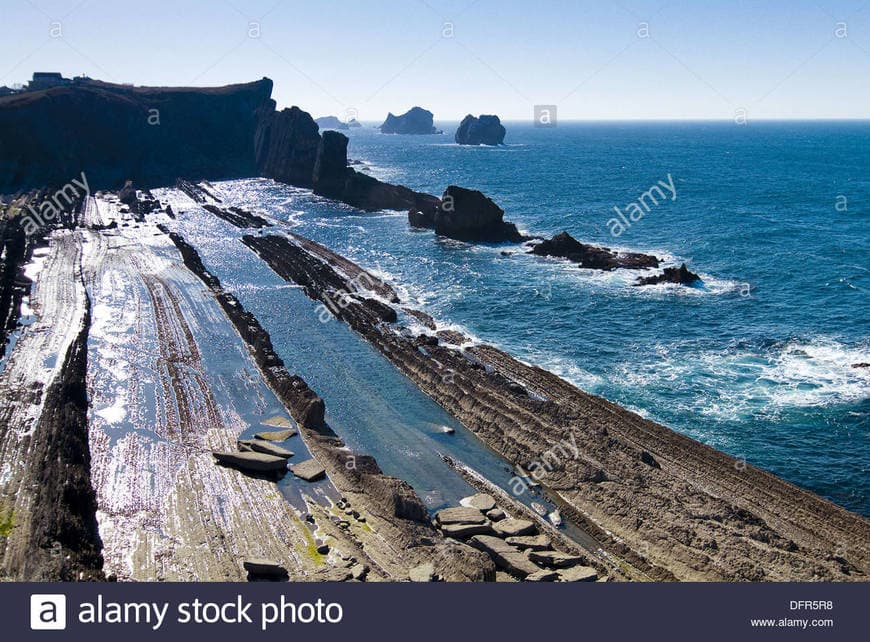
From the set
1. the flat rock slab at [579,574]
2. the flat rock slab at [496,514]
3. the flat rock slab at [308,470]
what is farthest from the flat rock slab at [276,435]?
the flat rock slab at [579,574]

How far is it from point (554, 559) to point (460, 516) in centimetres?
472

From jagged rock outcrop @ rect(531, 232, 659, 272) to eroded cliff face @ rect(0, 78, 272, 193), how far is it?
8819 centimetres

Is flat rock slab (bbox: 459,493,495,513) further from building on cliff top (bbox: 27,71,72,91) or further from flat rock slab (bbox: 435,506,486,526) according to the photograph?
building on cliff top (bbox: 27,71,72,91)

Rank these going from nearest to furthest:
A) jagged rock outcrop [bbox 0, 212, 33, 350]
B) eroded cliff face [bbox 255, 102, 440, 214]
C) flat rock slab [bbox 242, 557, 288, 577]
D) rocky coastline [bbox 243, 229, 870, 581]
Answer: flat rock slab [bbox 242, 557, 288, 577]
rocky coastline [bbox 243, 229, 870, 581]
jagged rock outcrop [bbox 0, 212, 33, 350]
eroded cliff face [bbox 255, 102, 440, 214]

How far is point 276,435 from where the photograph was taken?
36938 millimetres

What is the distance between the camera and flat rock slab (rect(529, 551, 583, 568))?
26.6 meters

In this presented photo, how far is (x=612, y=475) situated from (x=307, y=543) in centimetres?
1458

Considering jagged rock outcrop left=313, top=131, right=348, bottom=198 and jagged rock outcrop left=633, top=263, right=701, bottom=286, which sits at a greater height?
jagged rock outcrop left=313, top=131, right=348, bottom=198

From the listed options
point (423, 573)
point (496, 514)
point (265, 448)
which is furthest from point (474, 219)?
point (423, 573)

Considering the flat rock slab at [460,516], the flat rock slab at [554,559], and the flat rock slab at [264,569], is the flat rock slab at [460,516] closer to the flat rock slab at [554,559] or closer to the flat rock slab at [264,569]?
the flat rock slab at [554,559]

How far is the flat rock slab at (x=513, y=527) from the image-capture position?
28.7m

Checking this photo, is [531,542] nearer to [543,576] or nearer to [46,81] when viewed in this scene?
[543,576]

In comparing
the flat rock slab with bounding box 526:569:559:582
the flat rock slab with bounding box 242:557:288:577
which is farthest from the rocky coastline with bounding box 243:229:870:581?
the flat rock slab with bounding box 242:557:288:577

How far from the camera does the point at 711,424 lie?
37.9 meters
